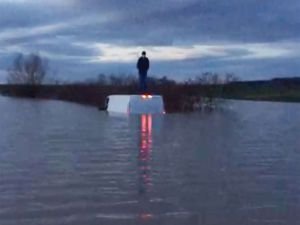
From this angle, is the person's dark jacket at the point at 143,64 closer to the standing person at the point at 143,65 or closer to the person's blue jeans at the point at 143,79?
the standing person at the point at 143,65

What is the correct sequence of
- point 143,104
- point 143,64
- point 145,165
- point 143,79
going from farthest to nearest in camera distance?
point 143,79, point 143,64, point 143,104, point 145,165

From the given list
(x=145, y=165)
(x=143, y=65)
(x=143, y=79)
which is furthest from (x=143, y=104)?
(x=145, y=165)

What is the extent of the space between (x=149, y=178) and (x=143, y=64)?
23.5 meters

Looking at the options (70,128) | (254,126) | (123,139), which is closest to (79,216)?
(123,139)

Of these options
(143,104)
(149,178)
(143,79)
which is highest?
(143,79)

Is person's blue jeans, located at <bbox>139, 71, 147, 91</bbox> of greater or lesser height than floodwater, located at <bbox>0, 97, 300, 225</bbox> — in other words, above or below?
above

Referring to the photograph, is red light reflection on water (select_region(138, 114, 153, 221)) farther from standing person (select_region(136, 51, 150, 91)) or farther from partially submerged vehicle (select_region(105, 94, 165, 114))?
standing person (select_region(136, 51, 150, 91))

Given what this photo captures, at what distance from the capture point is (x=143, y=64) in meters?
37.6

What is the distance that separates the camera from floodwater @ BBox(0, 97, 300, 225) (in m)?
10.8

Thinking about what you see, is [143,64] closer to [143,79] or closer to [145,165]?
[143,79]

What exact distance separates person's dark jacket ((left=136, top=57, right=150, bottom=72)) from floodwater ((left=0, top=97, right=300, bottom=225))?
1213 centimetres

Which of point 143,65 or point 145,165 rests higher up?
point 143,65

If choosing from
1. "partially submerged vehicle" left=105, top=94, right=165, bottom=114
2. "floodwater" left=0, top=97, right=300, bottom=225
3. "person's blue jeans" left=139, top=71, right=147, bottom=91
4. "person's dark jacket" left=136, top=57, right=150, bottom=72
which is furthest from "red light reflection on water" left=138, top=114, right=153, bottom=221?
"person's blue jeans" left=139, top=71, right=147, bottom=91

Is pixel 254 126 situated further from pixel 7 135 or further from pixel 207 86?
pixel 207 86
